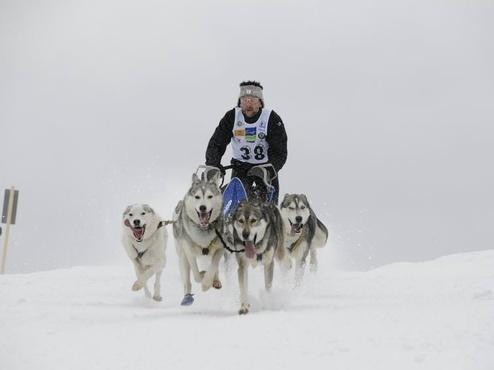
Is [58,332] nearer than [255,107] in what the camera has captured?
Yes

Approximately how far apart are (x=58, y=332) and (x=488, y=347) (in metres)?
3.23

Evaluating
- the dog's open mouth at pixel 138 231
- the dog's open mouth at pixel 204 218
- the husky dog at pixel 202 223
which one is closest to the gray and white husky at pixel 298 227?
the husky dog at pixel 202 223

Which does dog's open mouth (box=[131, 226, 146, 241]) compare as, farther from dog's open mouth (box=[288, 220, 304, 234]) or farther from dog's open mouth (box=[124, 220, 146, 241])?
dog's open mouth (box=[288, 220, 304, 234])

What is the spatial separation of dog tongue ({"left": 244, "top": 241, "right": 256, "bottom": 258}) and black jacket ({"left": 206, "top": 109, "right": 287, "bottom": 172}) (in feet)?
5.40

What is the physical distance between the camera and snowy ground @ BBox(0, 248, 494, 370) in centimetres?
397

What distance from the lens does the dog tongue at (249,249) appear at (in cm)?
599

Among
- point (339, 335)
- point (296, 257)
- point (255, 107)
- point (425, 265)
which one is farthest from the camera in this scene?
point (425, 265)

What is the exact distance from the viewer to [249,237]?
5988 mm

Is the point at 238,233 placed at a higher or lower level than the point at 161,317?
higher

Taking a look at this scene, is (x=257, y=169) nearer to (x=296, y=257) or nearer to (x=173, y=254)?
(x=296, y=257)

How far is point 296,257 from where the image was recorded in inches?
329

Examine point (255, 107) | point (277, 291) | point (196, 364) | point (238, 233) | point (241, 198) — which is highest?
point (255, 107)

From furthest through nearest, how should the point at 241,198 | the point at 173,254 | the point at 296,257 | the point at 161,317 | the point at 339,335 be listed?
1. the point at 173,254
2. the point at 296,257
3. the point at 241,198
4. the point at 161,317
5. the point at 339,335

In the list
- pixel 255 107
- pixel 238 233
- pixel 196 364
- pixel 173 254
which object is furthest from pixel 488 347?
pixel 173 254
